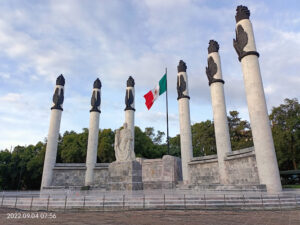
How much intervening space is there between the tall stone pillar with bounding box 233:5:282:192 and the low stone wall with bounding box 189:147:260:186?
147cm

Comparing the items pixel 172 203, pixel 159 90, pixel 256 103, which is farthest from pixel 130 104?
pixel 172 203

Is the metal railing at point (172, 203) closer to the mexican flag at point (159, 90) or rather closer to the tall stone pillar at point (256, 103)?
the tall stone pillar at point (256, 103)

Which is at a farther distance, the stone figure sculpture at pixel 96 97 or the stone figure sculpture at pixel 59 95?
the stone figure sculpture at pixel 96 97

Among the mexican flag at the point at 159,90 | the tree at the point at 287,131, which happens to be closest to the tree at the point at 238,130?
the tree at the point at 287,131

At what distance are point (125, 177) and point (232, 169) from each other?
9.25 meters

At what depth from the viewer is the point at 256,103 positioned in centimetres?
1505

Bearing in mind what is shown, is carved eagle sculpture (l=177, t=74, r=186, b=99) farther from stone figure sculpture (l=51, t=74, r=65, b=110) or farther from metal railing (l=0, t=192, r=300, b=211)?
metal railing (l=0, t=192, r=300, b=211)

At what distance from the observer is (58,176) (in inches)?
1046

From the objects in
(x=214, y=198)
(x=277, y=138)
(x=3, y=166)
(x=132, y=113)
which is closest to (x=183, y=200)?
(x=214, y=198)

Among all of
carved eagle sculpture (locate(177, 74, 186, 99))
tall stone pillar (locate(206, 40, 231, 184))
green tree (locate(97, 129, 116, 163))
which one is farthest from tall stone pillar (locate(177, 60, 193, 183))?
green tree (locate(97, 129, 116, 163))

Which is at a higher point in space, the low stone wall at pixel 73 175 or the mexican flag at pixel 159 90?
the mexican flag at pixel 159 90

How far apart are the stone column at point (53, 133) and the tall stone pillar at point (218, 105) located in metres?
20.0

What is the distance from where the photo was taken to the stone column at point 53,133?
1019 inches

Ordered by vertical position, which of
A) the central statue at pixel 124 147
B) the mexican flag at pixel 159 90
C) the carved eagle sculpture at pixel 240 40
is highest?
the carved eagle sculpture at pixel 240 40
